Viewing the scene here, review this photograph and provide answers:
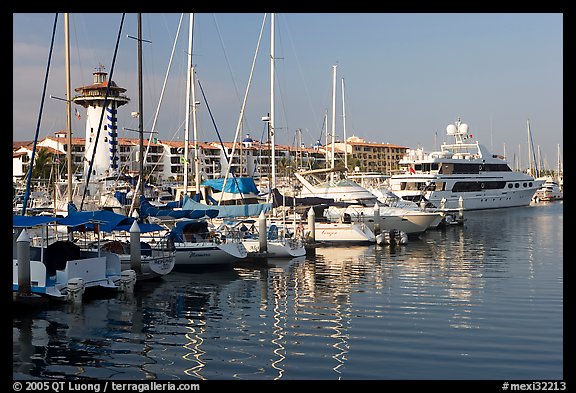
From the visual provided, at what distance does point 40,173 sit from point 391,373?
245ft

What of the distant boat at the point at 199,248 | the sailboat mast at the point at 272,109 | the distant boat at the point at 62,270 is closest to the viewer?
the distant boat at the point at 62,270

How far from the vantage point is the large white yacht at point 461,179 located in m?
70.5

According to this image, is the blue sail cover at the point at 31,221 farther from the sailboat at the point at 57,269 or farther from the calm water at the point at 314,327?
the calm water at the point at 314,327

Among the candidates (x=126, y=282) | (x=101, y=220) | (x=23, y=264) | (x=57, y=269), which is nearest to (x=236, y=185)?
(x=101, y=220)

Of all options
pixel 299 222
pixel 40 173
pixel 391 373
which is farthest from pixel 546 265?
pixel 40 173

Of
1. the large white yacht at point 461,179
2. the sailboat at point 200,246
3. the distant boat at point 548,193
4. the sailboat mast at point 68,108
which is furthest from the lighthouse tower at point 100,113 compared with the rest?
the distant boat at point 548,193

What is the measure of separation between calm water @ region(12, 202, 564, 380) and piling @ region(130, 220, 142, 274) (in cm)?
79

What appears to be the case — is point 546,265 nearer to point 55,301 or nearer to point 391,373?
point 391,373

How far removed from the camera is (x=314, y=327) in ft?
51.7

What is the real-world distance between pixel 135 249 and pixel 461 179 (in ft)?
187

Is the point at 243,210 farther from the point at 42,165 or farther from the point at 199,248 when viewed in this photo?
the point at 42,165

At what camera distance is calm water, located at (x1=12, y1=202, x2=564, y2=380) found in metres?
12.1

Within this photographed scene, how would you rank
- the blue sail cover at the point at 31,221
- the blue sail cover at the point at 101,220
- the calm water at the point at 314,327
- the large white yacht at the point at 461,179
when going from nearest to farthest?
the calm water at the point at 314,327
the blue sail cover at the point at 31,221
the blue sail cover at the point at 101,220
the large white yacht at the point at 461,179

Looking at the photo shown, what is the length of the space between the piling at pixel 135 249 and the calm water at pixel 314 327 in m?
0.79
